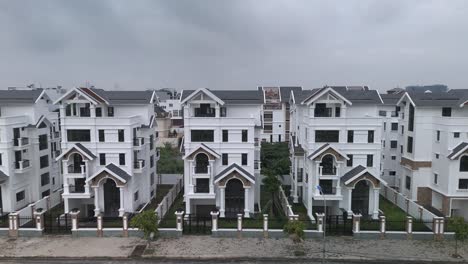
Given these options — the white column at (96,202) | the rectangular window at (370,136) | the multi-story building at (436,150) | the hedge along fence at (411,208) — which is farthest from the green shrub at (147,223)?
the multi-story building at (436,150)

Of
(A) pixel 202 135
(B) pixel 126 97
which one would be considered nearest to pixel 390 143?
(A) pixel 202 135

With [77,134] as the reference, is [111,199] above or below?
below

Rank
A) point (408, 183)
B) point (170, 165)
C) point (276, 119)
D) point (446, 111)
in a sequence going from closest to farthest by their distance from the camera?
point (446, 111), point (408, 183), point (170, 165), point (276, 119)

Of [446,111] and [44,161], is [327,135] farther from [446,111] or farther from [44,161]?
[44,161]

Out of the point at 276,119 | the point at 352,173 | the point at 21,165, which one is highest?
the point at 276,119

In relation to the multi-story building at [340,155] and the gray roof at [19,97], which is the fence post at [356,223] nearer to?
the multi-story building at [340,155]

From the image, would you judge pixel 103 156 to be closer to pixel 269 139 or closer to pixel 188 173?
pixel 188 173

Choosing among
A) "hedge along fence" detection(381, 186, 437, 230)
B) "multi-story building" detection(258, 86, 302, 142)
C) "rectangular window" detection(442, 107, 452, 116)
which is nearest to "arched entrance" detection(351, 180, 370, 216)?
"hedge along fence" detection(381, 186, 437, 230)
